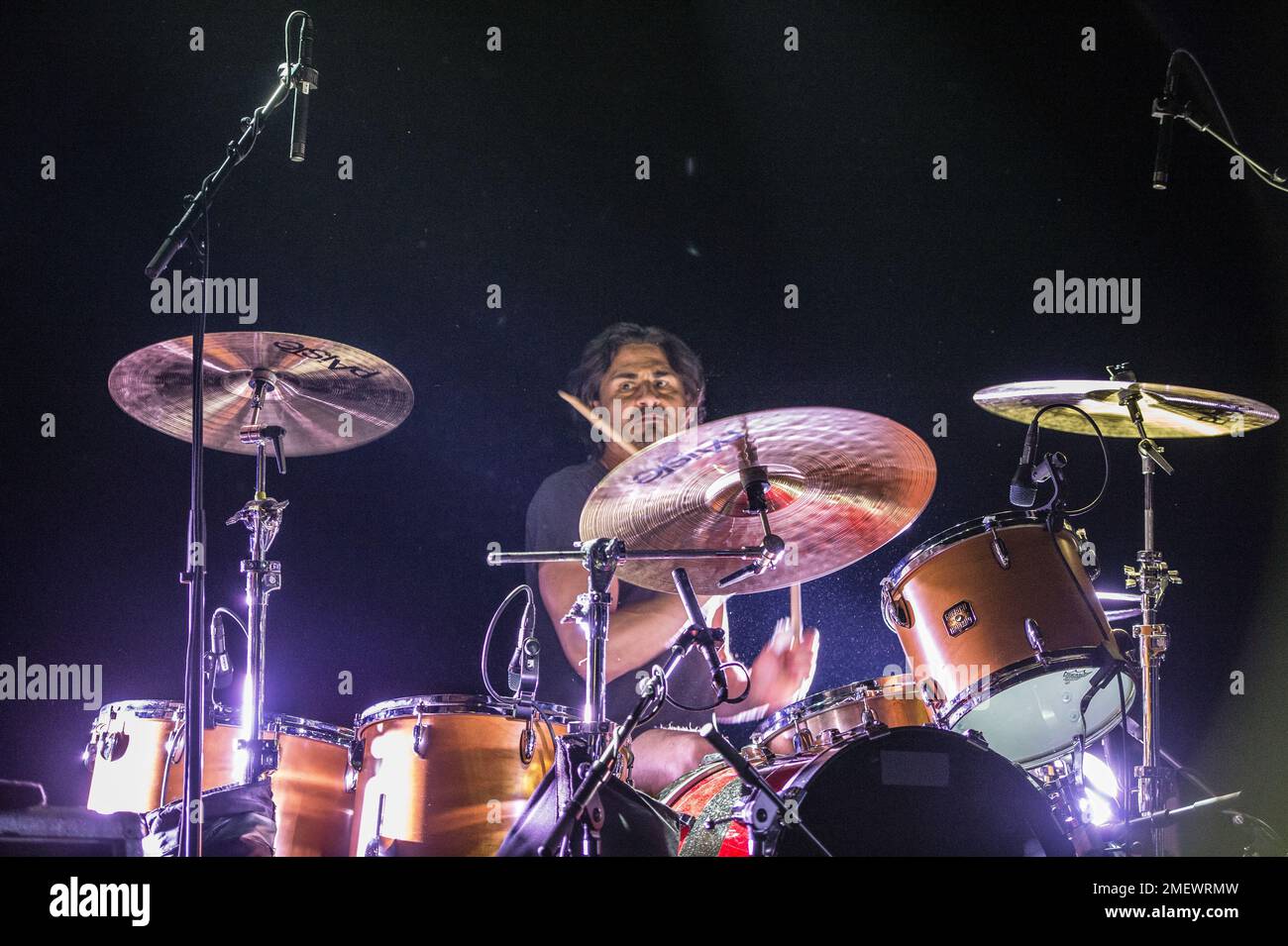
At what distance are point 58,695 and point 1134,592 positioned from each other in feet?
11.3

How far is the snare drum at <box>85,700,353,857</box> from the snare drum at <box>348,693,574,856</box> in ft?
0.44

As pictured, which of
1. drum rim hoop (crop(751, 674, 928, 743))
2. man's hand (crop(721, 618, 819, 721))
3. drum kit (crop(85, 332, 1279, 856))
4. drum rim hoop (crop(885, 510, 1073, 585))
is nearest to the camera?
drum kit (crop(85, 332, 1279, 856))

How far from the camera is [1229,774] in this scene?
4.08 m

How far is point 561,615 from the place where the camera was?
4.07 m

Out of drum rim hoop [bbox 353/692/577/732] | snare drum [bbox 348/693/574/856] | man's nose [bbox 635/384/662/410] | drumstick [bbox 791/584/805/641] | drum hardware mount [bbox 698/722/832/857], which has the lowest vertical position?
drum hardware mount [bbox 698/722/832/857]

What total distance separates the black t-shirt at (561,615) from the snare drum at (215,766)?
810 millimetres

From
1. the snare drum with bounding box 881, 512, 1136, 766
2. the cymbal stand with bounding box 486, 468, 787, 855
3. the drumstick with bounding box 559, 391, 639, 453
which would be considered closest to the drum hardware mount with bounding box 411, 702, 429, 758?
the cymbal stand with bounding box 486, 468, 787, 855

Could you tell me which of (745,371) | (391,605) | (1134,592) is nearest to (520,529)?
(391,605)

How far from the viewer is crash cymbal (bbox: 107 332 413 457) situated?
135 inches

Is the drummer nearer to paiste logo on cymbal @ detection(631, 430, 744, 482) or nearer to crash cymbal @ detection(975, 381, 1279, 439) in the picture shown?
paiste logo on cymbal @ detection(631, 430, 744, 482)

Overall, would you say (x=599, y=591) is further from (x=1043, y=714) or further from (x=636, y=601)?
(x=1043, y=714)

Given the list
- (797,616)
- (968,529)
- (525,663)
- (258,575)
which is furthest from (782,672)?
(258,575)

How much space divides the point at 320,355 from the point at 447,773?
118cm

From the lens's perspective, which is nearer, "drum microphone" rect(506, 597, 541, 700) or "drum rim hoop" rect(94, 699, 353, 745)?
"drum microphone" rect(506, 597, 541, 700)
